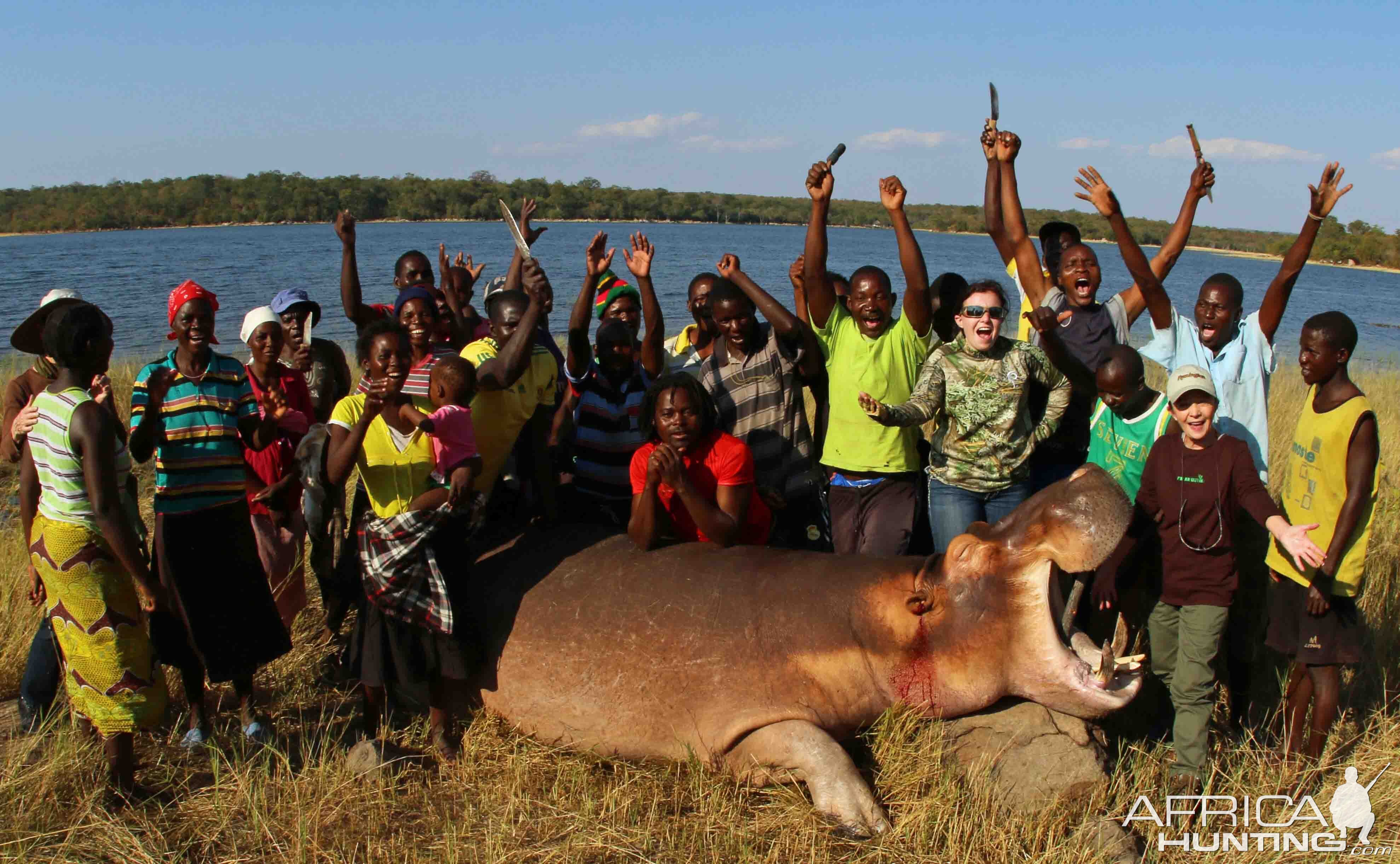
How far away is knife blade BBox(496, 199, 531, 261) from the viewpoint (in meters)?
6.13

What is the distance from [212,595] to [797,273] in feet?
12.9

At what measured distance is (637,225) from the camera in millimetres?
92625

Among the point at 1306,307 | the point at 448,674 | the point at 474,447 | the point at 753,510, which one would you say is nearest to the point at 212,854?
the point at 448,674

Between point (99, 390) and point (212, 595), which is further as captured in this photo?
point (212, 595)

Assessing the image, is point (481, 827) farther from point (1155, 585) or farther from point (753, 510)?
point (1155, 585)

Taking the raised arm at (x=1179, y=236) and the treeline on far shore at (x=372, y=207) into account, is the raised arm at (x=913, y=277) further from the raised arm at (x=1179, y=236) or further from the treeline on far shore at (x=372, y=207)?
the treeline on far shore at (x=372, y=207)

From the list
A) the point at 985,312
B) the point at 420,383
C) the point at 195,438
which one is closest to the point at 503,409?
the point at 420,383

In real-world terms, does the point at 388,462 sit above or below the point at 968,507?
above

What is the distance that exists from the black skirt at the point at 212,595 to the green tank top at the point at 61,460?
1.85 ft

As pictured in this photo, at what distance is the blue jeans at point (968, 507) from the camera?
5305 mm

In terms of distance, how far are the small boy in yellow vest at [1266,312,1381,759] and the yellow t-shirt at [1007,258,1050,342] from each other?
172cm

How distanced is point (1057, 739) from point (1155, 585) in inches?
43.0

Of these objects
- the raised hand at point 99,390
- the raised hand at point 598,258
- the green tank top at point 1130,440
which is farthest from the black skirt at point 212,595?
the green tank top at point 1130,440

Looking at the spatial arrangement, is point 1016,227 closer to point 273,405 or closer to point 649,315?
point 649,315
